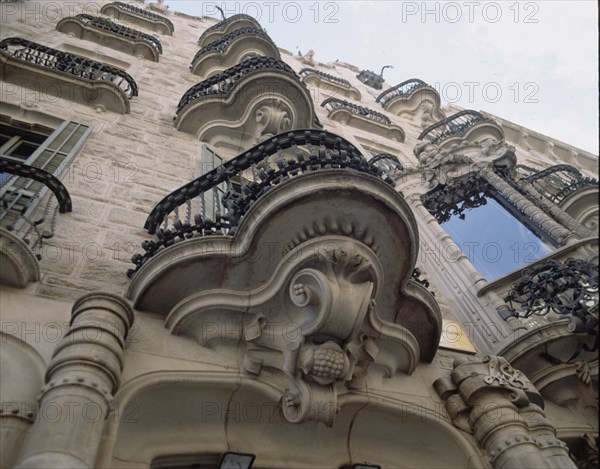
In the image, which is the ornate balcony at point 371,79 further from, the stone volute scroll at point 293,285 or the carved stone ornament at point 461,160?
the stone volute scroll at point 293,285

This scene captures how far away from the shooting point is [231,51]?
13500mm

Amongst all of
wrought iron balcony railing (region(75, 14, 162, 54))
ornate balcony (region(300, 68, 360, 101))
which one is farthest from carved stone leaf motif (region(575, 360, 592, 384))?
ornate balcony (region(300, 68, 360, 101))

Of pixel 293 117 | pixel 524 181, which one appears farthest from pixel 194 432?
pixel 524 181

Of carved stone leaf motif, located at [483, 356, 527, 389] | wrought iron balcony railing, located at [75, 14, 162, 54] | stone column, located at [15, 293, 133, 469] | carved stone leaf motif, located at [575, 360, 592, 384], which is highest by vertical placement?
wrought iron balcony railing, located at [75, 14, 162, 54]

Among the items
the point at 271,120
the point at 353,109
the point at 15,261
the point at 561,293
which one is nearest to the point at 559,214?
the point at 561,293

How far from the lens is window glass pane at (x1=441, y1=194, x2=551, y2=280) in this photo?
7.19 m

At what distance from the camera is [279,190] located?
13.8 feet

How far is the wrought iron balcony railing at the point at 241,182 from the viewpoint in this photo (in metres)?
4.49

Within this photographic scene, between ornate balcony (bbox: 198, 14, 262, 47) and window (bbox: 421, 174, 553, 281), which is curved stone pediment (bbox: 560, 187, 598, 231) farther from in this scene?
ornate balcony (bbox: 198, 14, 262, 47)

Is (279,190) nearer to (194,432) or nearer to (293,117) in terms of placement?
(194,432)

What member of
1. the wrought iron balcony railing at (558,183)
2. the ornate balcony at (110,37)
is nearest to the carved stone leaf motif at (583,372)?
the wrought iron balcony railing at (558,183)

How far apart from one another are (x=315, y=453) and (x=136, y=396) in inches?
61.9

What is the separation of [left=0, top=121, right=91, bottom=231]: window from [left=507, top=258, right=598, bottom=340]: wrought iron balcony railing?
17.2ft

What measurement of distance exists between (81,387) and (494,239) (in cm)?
636
